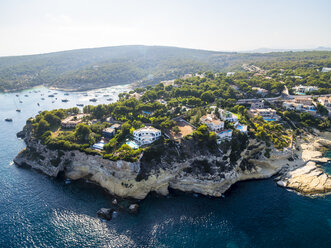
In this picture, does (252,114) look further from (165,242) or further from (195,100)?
(165,242)

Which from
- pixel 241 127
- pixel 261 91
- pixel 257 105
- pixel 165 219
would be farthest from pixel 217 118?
pixel 261 91

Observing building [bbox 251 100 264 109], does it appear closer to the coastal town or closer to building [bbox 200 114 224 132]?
the coastal town

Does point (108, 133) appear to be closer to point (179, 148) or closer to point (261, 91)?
point (179, 148)

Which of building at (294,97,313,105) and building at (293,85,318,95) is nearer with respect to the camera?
building at (294,97,313,105)

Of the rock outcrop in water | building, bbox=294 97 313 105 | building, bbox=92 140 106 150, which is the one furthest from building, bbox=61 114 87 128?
building, bbox=294 97 313 105

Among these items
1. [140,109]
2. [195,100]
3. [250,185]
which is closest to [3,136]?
[140,109]

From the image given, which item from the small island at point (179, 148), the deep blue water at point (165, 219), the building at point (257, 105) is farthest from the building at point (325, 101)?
the deep blue water at point (165, 219)
